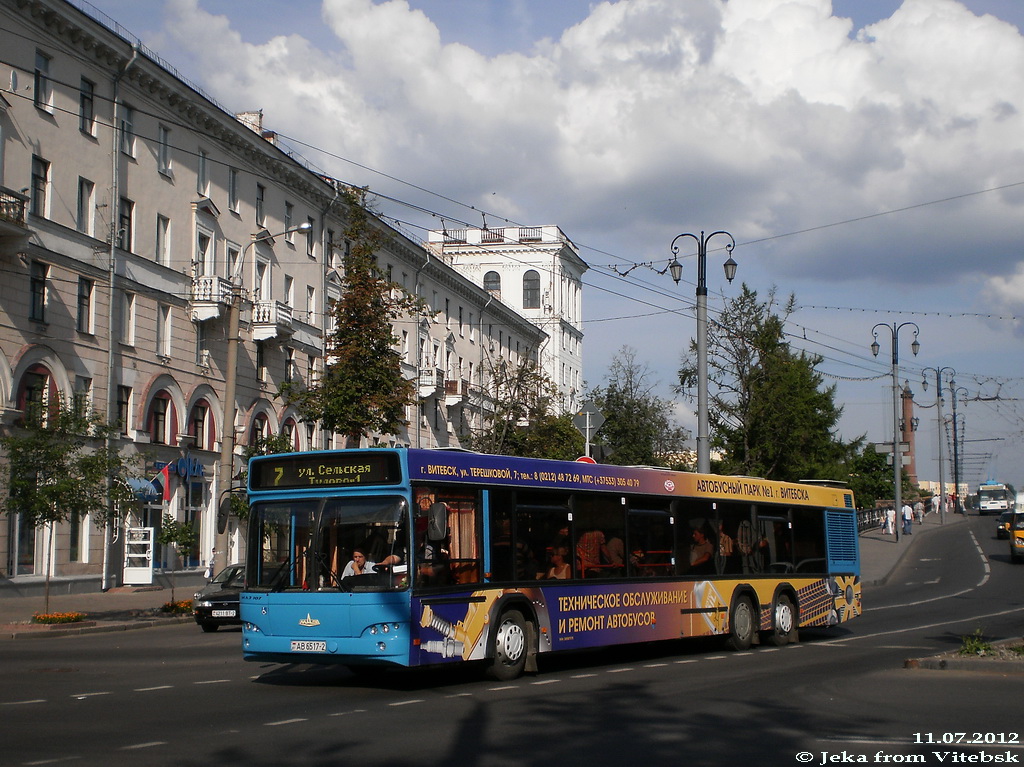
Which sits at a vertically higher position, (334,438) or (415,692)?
(334,438)

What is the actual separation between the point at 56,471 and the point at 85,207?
39.8ft

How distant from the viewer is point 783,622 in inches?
755

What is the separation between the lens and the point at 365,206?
3744 centimetres

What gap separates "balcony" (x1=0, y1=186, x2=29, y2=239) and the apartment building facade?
58 millimetres

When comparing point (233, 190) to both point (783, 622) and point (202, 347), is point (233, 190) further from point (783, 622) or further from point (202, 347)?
point (783, 622)

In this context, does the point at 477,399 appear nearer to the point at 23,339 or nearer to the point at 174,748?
the point at 23,339

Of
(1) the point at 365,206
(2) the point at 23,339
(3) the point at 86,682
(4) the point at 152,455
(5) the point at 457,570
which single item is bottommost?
(3) the point at 86,682

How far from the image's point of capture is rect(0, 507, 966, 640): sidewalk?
76.0 feet

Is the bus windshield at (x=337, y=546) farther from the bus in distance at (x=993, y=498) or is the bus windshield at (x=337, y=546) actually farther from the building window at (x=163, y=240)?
the bus in distance at (x=993, y=498)

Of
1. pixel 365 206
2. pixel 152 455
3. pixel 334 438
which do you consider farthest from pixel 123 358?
pixel 334 438

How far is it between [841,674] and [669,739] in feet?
18.5

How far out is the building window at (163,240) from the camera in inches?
1503

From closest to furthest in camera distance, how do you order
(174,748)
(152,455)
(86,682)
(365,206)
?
(174,748), (86,682), (152,455), (365,206)

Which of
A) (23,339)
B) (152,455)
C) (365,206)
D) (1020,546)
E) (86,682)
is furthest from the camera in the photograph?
(1020,546)
